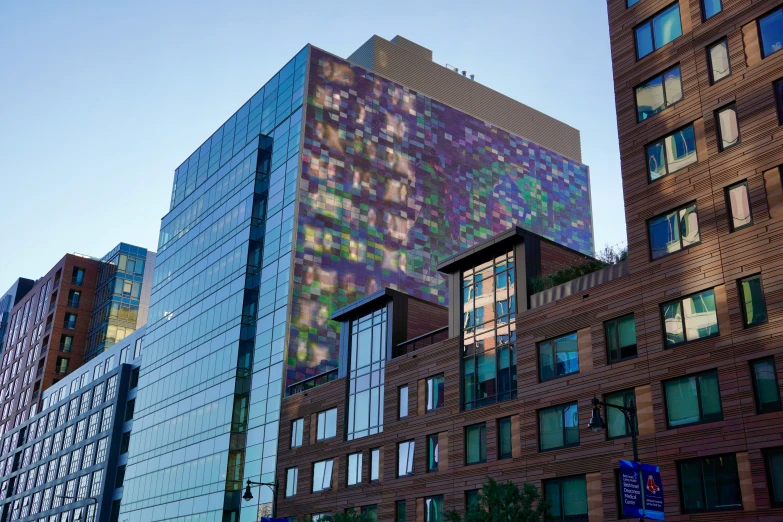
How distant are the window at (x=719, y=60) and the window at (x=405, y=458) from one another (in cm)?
2691

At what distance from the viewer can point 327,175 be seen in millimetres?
81688

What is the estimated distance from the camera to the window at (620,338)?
38812 mm

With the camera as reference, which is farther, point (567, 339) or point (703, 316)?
point (567, 339)

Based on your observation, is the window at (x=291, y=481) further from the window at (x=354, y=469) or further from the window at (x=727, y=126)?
the window at (x=727, y=126)

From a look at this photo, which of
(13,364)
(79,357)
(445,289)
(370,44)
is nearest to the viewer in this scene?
(445,289)

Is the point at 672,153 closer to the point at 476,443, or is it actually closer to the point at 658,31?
the point at 658,31

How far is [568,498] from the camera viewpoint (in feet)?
131

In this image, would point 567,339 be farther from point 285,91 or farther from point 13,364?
point 13,364

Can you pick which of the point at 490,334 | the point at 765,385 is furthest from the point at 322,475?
the point at 765,385

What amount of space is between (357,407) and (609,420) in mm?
22513

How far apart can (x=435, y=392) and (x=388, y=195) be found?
3869 cm

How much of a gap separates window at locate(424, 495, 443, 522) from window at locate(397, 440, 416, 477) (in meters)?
2.45

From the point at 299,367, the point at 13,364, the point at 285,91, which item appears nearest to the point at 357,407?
the point at 299,367

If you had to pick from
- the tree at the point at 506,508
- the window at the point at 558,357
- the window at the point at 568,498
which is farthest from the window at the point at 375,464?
the tree at the point at 506,508
